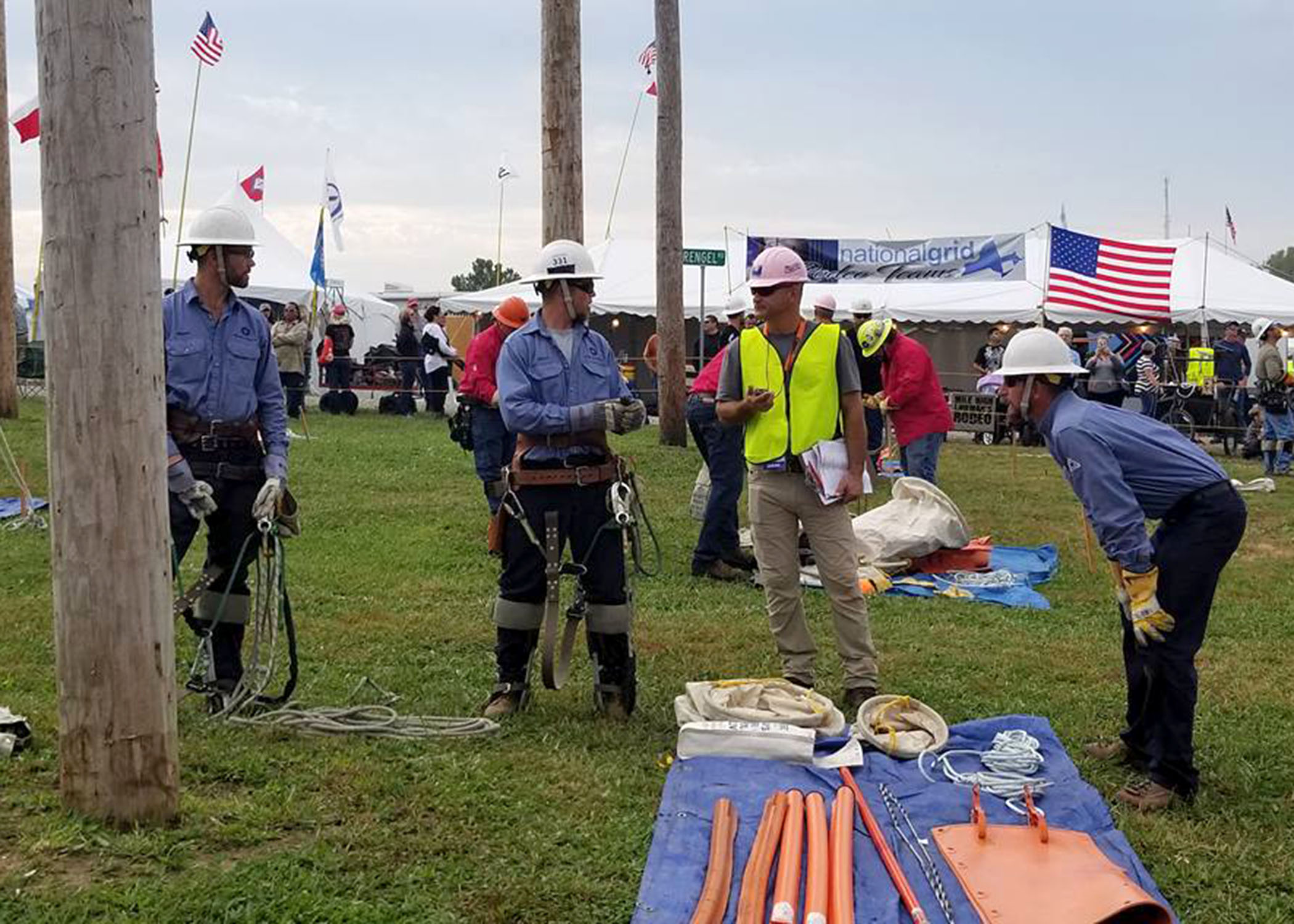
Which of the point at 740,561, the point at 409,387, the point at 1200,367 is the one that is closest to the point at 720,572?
the point at 740,561

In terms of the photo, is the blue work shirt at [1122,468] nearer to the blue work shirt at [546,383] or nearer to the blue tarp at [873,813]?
the blue tarp at [873,813]

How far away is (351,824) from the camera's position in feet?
15.3

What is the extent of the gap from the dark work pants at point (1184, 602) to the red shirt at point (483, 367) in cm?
540

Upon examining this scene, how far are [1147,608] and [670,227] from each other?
506 inches

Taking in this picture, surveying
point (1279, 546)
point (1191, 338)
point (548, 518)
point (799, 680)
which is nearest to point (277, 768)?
point (548, 518)

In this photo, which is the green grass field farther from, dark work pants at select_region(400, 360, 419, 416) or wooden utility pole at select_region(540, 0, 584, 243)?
dark work pants at select_region(400, 360, 419, 416)

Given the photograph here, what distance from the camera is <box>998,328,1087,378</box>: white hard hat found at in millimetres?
5219

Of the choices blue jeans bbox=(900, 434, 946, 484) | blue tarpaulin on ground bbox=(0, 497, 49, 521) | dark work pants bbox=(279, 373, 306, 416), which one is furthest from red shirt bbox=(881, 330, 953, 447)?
dark work pants bbox=(279, 373, 306, 416)

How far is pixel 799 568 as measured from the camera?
6691 mm

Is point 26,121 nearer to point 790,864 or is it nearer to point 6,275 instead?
point 6,275

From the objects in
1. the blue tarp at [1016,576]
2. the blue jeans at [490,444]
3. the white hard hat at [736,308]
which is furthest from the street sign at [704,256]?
the blue jeans at [490,444]

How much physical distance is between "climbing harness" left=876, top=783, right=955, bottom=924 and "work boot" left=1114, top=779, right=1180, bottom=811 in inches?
33.0

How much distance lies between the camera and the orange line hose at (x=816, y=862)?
13.4ft

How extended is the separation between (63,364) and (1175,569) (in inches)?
148
